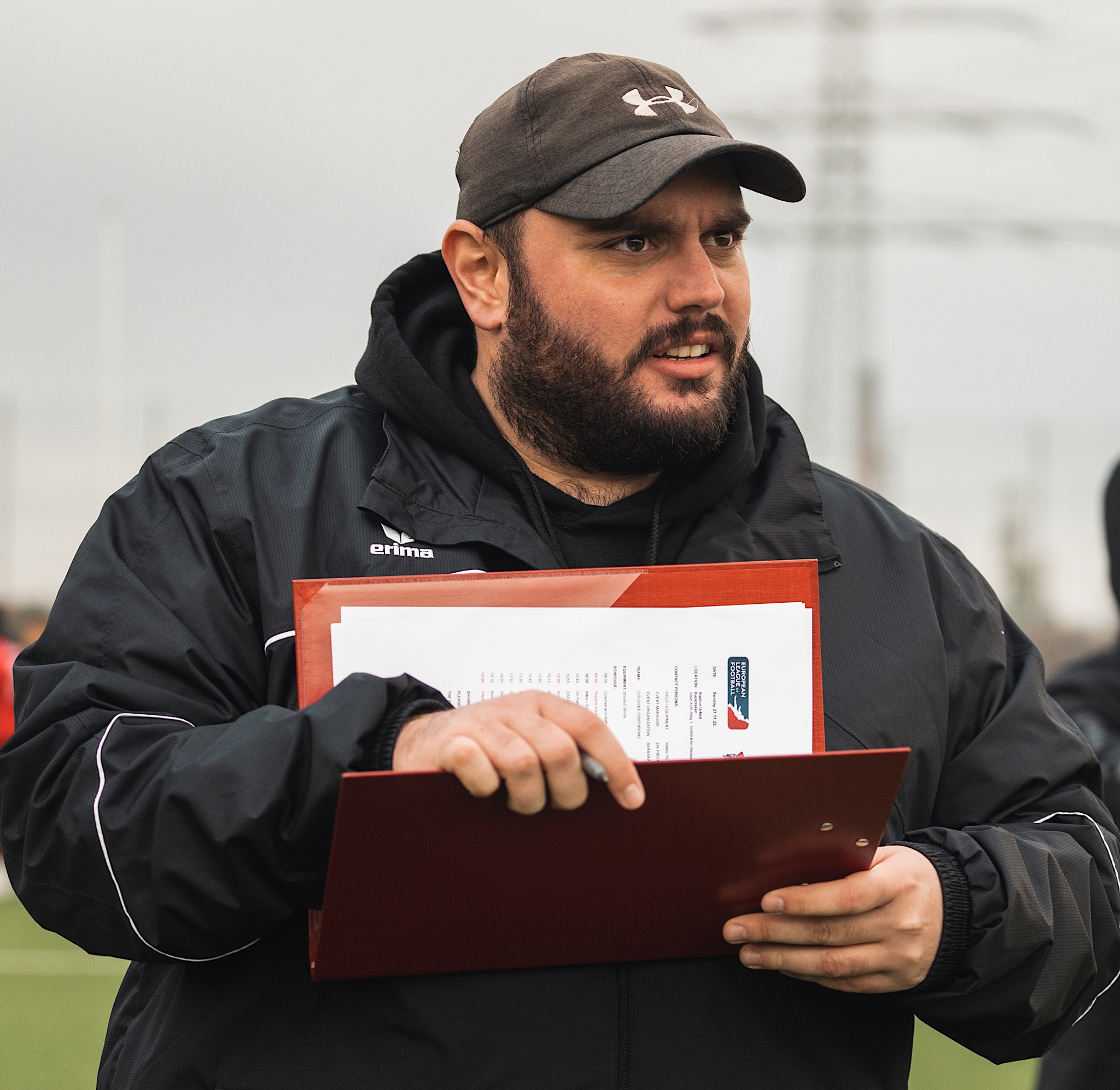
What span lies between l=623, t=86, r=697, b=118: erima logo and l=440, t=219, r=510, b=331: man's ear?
0.30 meters

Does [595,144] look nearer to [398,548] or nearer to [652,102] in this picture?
[652,102]

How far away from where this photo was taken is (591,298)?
1.98 metres

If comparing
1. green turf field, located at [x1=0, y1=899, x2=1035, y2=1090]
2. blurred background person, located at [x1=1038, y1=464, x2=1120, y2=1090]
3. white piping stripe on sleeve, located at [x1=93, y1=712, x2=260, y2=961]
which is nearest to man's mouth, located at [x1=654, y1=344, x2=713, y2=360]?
white piping stripe on sleeve, located at [x1=93, y1=712, x2=260, y2=961]

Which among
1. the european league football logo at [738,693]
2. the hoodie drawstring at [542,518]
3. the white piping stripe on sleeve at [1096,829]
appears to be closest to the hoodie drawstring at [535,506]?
the hoodie drawstring at [542,518]

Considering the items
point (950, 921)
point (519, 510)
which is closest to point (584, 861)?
point (950, 921)

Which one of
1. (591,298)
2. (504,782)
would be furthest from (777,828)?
(591,298)

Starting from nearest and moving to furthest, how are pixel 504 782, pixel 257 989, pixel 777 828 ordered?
pixel 504 782 < pixel 777 828 < pixel 257 989

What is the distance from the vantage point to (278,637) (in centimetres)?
174

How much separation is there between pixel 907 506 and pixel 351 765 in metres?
11.9

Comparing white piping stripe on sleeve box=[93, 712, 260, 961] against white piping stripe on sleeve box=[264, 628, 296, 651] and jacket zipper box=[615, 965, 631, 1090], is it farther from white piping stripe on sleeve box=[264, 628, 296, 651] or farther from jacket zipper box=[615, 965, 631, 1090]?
jacket zipper box=[615, 965, 631, 1090]

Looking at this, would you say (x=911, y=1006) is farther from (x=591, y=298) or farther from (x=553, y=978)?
(x=591, y=298)

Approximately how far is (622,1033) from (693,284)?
1.00 metres

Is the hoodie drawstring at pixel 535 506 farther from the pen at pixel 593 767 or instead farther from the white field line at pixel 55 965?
the white field line at pixel 55 965

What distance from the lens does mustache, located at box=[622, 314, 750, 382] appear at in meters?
1.95
